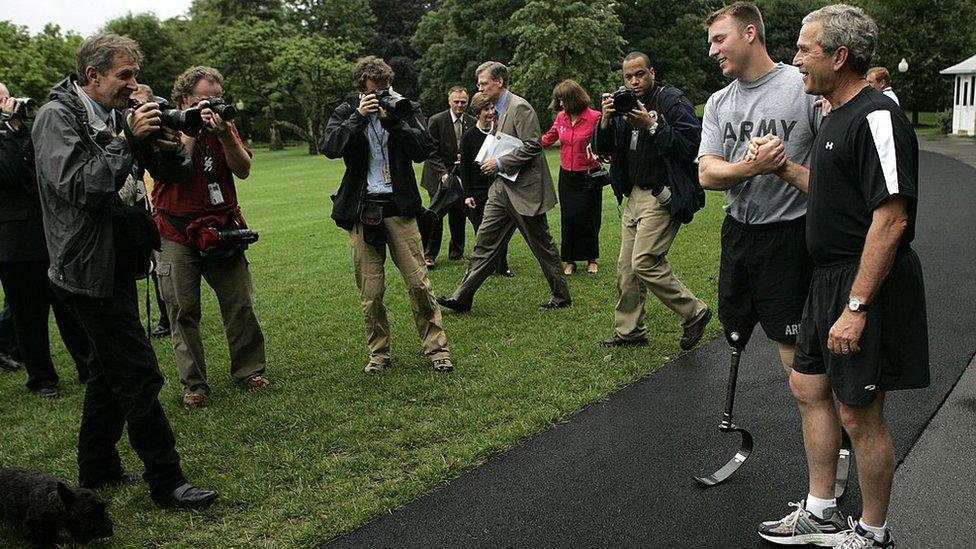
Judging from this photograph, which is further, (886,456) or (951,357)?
(951,357)

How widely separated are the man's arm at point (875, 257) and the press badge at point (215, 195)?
4254mm

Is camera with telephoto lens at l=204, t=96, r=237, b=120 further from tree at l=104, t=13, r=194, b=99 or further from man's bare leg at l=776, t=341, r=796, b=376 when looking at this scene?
tree at l=104, t=13, r=194, b=99

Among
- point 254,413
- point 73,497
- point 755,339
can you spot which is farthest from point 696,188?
point 73,497

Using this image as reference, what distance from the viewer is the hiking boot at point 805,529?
3498 mm

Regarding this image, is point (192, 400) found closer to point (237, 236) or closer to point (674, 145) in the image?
point (237, 236)

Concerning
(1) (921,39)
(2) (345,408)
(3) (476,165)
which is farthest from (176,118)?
(1) (921,39)

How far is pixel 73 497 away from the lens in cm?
366

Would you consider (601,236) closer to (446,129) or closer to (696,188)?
(446,129)

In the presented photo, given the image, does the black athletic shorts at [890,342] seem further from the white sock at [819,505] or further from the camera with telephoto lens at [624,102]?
the camera with telephoto lens at [624,102]

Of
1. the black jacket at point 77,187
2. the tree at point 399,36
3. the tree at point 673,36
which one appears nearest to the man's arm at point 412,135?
the black jacket at point 77,187

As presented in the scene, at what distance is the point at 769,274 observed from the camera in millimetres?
3961

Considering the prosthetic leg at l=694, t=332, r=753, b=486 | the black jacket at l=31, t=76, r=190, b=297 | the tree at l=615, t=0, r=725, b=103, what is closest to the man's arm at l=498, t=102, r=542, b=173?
the prosthetic leg at l=694, t=332, r=753, b=486

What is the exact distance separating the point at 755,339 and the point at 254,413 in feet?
12.9

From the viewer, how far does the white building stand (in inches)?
1447
